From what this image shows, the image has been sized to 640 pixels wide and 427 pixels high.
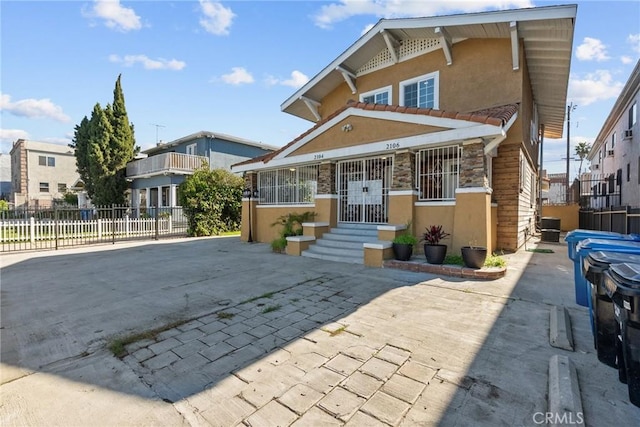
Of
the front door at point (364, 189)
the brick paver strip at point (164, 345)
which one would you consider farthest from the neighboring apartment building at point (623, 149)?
the brick paver strip at point (164, 345)

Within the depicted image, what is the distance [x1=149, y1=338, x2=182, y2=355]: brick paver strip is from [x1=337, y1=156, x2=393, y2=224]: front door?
7.33 m

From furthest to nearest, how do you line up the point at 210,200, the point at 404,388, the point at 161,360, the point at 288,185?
the point at 210,200, the point at 288,185, the point at 161,360, the point at 404,388

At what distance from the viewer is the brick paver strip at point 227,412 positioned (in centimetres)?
214

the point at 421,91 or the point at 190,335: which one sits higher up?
the point at 421,91

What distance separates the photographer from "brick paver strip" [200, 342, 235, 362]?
3066 millimetres

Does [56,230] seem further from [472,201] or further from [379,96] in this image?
[472,201]

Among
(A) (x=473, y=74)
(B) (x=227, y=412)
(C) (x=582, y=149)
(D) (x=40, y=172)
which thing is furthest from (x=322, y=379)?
(C) (x=582, y=149)

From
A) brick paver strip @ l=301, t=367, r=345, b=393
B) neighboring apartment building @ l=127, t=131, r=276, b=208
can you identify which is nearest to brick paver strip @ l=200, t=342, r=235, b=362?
brick paver strip @ l=301, t=367, r=345, b=393

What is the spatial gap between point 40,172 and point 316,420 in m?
A: 46.3

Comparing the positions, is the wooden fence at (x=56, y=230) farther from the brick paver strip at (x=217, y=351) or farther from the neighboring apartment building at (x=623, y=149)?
the neighboring apartment building at (x=623, y=149)

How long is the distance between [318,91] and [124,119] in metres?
19.5

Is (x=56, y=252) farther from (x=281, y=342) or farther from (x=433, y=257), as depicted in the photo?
(x=433, y=257)

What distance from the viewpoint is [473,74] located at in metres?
9.44

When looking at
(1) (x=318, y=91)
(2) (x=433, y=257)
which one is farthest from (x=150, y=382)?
(1) (x=318, y=91)
